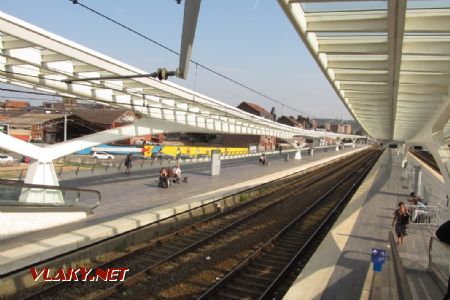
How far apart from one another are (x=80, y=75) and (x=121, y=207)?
13.9 feet

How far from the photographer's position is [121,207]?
13305 millimetres

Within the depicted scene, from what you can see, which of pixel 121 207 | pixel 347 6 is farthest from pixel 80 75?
pixel 347 6

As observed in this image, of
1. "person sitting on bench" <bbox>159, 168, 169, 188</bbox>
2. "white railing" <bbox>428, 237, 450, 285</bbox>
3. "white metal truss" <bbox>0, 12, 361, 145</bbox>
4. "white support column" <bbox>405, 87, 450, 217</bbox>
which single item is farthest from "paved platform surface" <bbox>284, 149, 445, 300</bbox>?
"person sitting on bench" <bbox>159, 168, 169, 188</bbox>

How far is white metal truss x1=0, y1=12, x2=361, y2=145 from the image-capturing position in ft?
29.9

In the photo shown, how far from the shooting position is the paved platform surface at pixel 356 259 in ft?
23.0

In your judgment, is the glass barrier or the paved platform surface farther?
the paved platform surface

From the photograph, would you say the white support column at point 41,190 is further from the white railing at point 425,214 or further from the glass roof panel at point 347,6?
the white railing at point 425,214

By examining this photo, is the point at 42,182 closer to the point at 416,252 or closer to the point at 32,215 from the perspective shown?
the point at 32,215

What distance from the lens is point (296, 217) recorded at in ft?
50.0

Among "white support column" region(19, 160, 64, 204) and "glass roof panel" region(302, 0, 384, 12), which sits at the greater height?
"glass roof panel" region(302, 0, 384, 12)

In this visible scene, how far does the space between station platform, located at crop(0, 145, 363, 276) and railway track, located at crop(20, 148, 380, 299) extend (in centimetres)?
A: 89

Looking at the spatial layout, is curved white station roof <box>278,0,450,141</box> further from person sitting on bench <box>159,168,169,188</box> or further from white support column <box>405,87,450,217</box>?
person sitting on bench <box>159,168,169,188</box>

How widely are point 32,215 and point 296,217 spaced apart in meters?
8.91

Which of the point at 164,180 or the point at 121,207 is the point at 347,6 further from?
the point at 164,180
